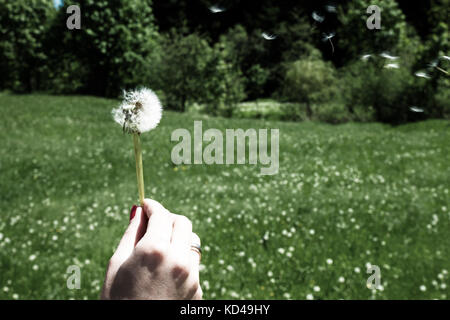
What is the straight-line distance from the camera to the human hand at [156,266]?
87cm

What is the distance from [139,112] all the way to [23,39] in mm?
28401

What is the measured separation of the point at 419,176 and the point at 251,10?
34654mm

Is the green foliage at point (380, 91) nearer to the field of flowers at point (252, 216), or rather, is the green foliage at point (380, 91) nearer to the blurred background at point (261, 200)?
the blurred background at point (261, 200)

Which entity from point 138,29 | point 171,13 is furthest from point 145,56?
point 171,13

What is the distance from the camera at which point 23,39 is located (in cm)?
2461

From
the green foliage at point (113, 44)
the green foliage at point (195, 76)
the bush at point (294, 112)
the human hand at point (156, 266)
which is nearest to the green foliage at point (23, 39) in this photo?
the green foliage at point (113, 44)

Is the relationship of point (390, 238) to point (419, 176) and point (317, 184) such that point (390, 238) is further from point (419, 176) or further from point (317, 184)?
point (419, 176)

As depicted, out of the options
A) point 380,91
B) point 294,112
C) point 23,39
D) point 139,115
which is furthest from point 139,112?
point 23,39

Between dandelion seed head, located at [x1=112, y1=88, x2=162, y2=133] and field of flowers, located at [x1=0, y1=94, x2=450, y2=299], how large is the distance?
272 cm

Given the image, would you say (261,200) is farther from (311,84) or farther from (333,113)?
(311,84)

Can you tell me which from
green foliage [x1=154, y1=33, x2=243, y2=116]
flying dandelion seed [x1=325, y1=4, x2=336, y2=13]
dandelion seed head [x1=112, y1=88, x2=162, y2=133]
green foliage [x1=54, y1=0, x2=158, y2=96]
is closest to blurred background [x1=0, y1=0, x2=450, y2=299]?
flying dandelion seed [x1=325, y1=4, x2=336, y2=13]

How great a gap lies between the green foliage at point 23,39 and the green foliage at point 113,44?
9.11ft

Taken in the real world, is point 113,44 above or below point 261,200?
above

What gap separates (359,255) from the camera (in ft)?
13.0
